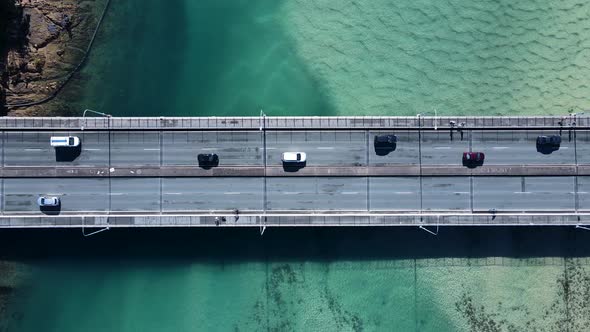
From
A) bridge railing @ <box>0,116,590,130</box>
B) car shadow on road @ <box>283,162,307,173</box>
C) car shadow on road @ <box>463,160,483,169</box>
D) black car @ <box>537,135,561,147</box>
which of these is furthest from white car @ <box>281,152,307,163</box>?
black car @ <box>537,135,561,147</box>

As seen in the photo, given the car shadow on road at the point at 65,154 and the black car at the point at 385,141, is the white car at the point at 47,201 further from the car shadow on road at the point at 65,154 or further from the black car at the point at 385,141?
the black car at the point at 385,141

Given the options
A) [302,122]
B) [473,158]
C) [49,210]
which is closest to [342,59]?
[302,122]

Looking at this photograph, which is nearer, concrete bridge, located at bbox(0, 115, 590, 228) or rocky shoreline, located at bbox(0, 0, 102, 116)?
concrete bridge, located at bbox(0, 115, 590, 228)

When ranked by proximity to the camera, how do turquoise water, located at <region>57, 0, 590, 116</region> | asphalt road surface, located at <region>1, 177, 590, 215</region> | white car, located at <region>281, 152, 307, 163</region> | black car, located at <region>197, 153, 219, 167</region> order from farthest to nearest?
turquoise water, located at <region>57, 0, 590, 116</region> < asphalt road surface, located at <region>1, 177, 590, 215</region> < black car, located at <region>197, 153, 219, 167</region> < white car, located at <region>281, 152, 307, 163</region>

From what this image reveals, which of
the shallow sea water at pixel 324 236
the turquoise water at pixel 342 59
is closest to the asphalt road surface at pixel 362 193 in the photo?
the shallow sea water at pixel 324 236

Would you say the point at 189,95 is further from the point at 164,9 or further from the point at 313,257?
the point at 313,257

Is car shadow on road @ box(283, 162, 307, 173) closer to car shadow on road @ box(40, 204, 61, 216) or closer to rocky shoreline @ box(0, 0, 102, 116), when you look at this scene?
car shadow on road @ box(40, 204, 61, 216)
